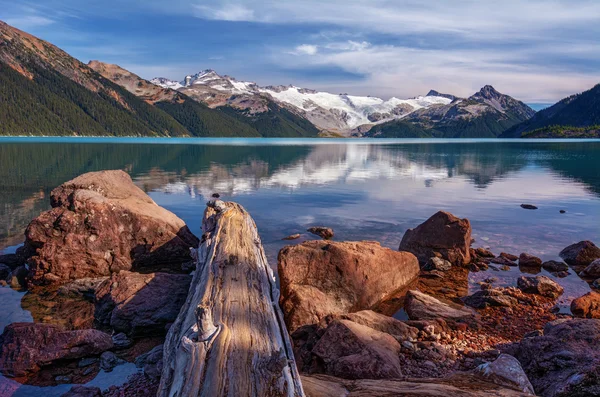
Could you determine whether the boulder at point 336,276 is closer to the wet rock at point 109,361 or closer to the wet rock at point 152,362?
the wet rock at point 152,362

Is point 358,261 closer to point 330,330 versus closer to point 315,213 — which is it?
point 330,330

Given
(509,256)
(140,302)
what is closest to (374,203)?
(509,256)

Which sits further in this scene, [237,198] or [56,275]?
[237,198]

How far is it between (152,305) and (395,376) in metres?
6.35

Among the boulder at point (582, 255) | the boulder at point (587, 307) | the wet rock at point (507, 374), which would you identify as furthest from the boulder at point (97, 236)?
the boulder at point (582, 255)

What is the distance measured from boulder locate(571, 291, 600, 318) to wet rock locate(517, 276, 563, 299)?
128 centimetres

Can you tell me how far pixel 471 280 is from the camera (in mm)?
14227

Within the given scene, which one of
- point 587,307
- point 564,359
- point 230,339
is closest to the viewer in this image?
point 230,339

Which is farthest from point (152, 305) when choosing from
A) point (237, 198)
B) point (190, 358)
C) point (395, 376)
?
point (237, 198)

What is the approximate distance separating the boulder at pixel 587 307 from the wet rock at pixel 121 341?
38.2 ft

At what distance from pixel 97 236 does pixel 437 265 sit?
1265 cm

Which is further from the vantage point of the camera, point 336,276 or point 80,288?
point 80,288

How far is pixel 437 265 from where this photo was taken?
15320 mm

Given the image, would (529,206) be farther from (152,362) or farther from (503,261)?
(152,362)
